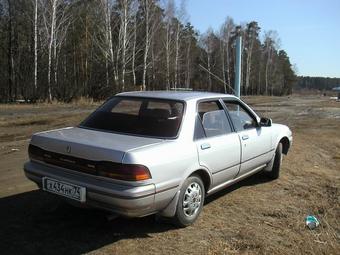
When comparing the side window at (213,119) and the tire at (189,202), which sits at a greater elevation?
the side window at (213,119)

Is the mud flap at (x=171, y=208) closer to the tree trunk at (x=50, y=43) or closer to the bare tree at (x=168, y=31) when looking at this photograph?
the tree trunk at (x=50, y=43)

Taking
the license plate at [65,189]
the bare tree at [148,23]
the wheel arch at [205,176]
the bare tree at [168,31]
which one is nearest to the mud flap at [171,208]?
the wheel arch at [205,176]

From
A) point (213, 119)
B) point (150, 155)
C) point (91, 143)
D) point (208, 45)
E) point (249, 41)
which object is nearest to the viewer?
point (150, 155)

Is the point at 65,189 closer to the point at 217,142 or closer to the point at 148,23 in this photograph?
the point at 217,142

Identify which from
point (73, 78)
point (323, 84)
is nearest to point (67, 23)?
point (73, 78)

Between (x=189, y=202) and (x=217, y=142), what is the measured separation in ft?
2.85

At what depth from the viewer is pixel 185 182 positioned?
16.0 ft

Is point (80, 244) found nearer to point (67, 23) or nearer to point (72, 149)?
point (72, 149)

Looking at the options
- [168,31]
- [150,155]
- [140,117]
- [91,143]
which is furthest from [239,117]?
[168,31]

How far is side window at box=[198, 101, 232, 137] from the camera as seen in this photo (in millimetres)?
5488

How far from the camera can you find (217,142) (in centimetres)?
547

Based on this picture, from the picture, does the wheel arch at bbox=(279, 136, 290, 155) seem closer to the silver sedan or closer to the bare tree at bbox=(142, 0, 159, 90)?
the silver sedan

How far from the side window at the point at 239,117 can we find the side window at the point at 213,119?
21 centimetres

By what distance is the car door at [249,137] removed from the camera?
6.10 metres
